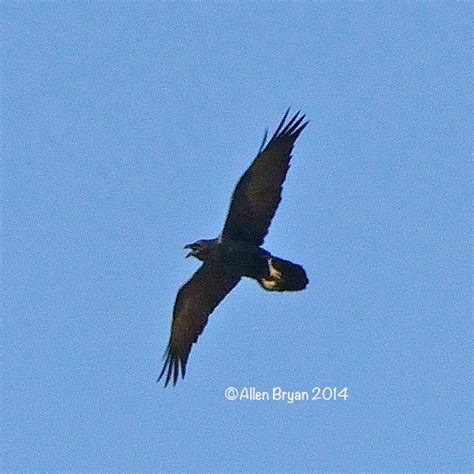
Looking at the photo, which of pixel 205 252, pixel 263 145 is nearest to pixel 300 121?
pixel 263 145

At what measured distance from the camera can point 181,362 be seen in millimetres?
14898

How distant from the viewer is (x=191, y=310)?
585 inches

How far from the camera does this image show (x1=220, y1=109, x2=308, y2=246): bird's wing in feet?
45.7

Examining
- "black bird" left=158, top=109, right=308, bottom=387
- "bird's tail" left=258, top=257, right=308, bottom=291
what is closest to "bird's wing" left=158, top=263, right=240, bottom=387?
"black bird" left=158, top=109, right=308, bottom=387

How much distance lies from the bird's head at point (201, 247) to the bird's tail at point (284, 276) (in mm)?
547

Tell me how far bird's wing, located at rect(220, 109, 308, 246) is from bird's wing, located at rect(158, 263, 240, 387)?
66cm

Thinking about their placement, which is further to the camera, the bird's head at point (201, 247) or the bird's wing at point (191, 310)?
the bird's wing at point (191, 310)

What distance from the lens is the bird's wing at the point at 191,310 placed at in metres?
14.7

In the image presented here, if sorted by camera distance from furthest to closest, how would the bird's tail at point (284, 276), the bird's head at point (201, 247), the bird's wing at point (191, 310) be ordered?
the bird's wing at point (191, 310), the bird's head at point (201, 247), the bird's tail at point (284, 276)

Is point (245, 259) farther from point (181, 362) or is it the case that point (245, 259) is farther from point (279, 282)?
point (181, 362)

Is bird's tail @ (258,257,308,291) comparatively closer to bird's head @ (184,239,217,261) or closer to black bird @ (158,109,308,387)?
black bird @ (158,109,308,387)

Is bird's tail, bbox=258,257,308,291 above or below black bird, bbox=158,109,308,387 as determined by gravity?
below

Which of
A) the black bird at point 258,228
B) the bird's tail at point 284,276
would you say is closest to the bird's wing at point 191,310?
the black bird at point 258,228

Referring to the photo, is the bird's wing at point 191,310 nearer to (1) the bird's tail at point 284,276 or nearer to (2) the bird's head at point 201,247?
(2) the bird's head at point 201,247
